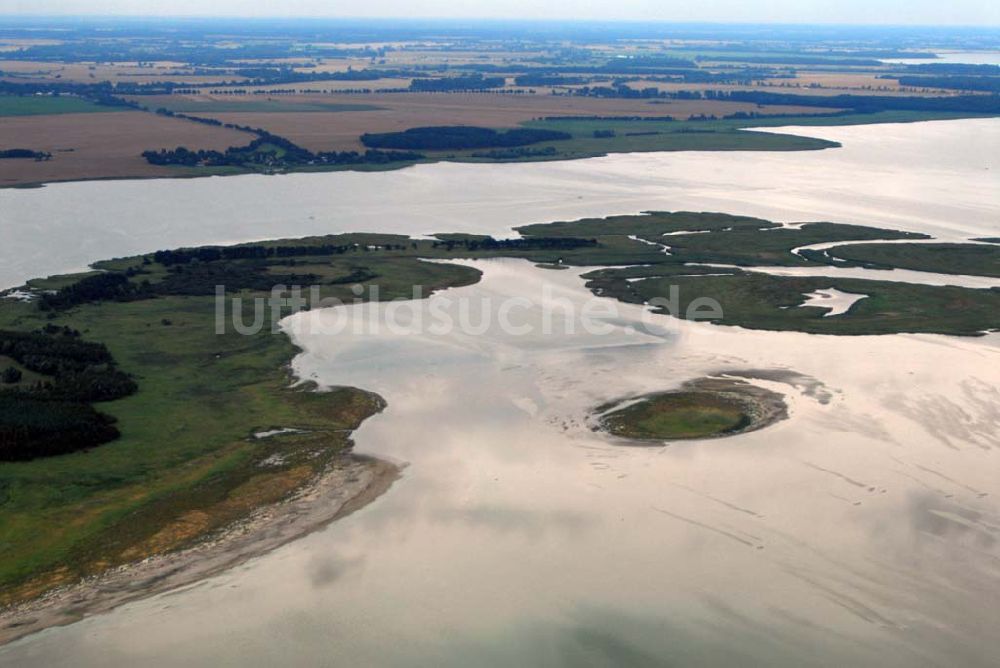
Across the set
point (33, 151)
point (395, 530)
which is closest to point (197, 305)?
point (395, 530)

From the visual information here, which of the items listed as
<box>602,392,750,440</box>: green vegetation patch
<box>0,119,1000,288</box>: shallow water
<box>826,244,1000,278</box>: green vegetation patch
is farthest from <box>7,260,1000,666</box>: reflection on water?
<box>0,119,1000,288</box>: shallow water

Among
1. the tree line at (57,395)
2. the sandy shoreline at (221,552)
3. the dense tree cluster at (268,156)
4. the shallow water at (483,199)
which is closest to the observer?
the sandy shoreline at (221,552)

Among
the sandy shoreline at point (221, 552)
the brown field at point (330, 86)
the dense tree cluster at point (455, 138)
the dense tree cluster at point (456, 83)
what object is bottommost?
the sandy shoreline at point (221, 552)

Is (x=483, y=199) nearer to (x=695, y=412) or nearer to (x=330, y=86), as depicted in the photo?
(x=695, y=412)

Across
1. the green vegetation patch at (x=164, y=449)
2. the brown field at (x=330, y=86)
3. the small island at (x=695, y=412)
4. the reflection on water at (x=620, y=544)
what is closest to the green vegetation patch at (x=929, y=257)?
the reflection on water at (x=620, y=544)

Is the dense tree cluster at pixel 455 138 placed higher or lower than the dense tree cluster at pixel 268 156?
higher

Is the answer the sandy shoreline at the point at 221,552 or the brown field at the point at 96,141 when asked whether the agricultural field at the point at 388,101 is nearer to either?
the brown field at the point at 96,141

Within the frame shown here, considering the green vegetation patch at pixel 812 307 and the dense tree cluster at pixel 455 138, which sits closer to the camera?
the green vegetation patch at pixel 812 307
